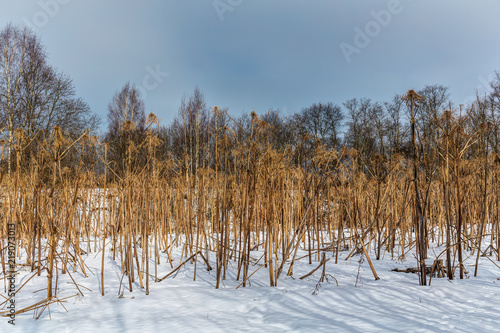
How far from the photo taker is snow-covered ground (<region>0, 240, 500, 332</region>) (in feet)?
4.66

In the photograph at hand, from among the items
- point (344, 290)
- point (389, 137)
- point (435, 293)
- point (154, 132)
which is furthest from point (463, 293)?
point (389, 137)

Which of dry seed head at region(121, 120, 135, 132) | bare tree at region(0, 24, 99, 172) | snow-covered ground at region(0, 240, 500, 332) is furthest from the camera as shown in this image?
bare tree at region(0, 24, 99, 172)

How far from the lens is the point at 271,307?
171 cm

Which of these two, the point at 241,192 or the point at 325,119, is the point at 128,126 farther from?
the point at 325,119

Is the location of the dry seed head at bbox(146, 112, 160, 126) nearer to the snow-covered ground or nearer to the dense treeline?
the dense treeline

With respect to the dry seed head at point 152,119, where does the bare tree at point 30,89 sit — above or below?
above

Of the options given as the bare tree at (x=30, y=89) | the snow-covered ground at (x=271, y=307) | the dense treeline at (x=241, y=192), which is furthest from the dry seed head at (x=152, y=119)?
the bare tree at (x=30, y=89)

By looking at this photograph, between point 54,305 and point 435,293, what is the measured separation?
2.47 m

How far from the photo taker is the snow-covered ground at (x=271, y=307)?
142 cm

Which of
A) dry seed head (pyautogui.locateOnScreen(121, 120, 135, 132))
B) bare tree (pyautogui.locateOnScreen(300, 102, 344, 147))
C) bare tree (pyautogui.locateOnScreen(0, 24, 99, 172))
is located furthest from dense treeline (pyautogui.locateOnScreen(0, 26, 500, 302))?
bare tree (pyautogui.locateOnScreen(300, 102, 344, 147))

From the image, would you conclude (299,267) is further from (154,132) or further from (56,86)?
(56,86)

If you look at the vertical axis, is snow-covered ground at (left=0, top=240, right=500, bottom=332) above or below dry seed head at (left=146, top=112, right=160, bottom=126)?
below

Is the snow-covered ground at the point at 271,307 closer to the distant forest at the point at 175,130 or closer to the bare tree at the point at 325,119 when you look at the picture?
the distant forest at the point at 175,130

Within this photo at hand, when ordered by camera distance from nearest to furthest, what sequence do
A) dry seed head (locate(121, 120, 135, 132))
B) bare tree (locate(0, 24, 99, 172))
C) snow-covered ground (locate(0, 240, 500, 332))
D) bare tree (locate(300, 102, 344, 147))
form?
snow-covered ground (locate(0, 240, 500, 332))
dry seed head (locate(121, 120, 135, 132))
bare tree (locate(0, 24, 99, 172))
bare tree (locate(300, 102, 344, 147))
